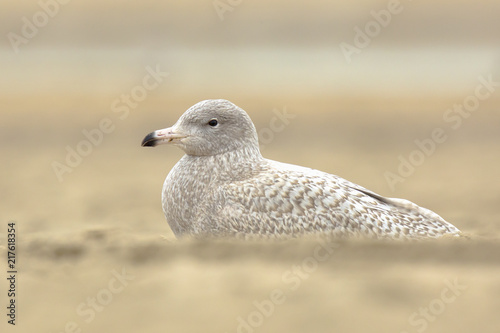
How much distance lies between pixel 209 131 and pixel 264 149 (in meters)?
8.53

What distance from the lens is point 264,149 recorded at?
15.3 meters

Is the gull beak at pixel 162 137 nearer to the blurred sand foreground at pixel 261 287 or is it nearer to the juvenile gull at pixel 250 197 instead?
the juvenile gull at pixel 250 197

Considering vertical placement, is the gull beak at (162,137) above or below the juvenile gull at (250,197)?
above

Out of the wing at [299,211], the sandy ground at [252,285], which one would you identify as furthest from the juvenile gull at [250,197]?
the sandy ground at [252,285]

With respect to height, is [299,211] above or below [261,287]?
above

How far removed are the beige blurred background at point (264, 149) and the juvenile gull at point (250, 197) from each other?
1.11 feet

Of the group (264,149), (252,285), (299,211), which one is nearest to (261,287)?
(252,285)

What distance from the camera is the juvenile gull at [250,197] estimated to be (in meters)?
6.36

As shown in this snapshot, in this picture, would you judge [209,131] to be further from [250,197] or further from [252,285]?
[252,285]

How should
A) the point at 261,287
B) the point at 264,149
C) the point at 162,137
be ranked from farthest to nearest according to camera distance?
1. the point at 264,149
2. the point at 162,137
3. the point at 261,287

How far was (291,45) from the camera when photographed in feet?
92.1

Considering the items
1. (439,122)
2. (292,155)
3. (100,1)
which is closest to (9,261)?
(292,155)

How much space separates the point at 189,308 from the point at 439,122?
13.0 meters

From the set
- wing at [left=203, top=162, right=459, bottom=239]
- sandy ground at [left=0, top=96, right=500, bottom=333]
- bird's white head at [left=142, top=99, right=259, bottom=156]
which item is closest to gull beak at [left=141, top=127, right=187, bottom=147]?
bird's white head at [left=142, top=99, right=259, bottom=156]
